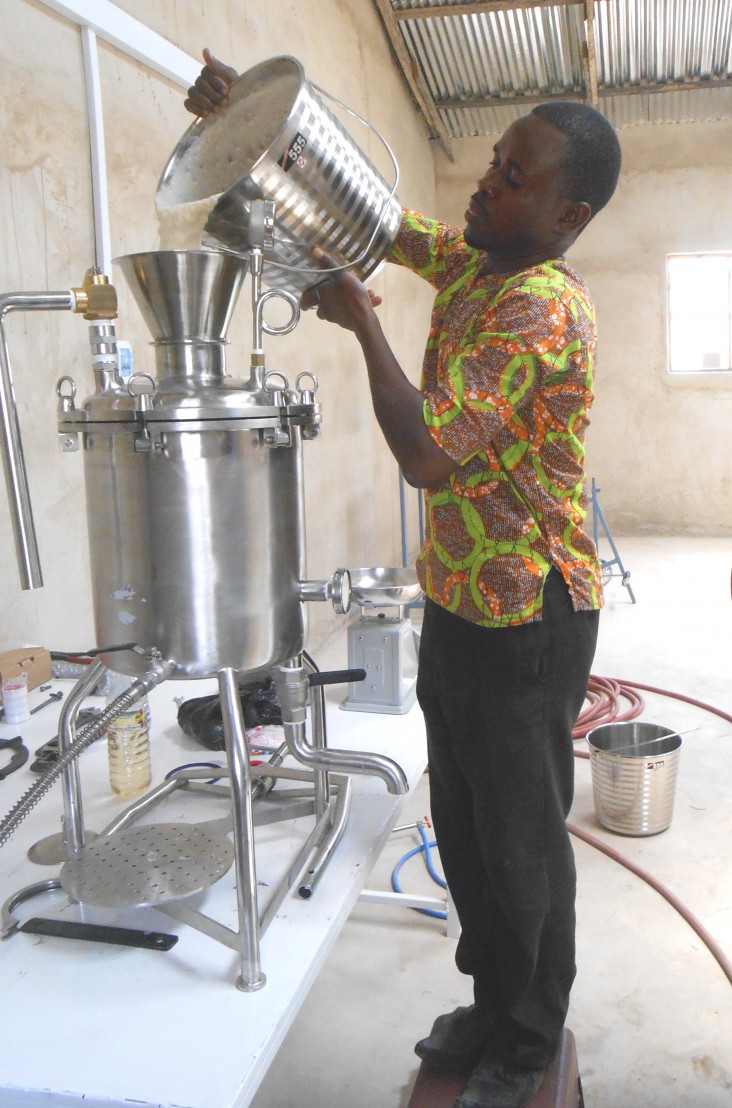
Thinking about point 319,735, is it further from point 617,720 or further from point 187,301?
point 617,720

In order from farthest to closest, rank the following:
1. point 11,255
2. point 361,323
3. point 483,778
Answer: point 11,255
point 483,778
point 361,323

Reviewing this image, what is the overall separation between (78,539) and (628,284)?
615 centimetres

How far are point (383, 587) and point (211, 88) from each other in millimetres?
837

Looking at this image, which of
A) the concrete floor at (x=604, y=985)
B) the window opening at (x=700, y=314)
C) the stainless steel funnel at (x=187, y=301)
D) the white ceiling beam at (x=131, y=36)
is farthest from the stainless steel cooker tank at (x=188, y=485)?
the window opening at (x=700, y=314)

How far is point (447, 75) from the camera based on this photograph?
20.0 feet

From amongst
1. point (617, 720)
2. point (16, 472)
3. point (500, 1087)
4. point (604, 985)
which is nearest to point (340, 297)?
point (16, 472)

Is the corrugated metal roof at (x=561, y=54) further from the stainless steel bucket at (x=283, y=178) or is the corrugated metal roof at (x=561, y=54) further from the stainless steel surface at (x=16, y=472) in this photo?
the stainless steel surface at (x=16, y=472)

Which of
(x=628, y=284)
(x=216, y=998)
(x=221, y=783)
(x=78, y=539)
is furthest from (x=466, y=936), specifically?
(x=628, y=284)

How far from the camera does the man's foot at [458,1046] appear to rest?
1495 millimetres

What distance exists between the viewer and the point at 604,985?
77.2 inches

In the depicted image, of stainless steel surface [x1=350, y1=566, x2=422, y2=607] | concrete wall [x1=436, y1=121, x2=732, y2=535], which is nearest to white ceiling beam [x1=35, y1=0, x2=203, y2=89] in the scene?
stainless steel surface [x1=350, y1=566, x2=422, y2=607]

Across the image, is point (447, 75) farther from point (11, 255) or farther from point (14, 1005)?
point (14, 1005)

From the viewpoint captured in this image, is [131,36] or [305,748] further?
[131,36]

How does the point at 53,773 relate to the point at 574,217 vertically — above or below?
below
